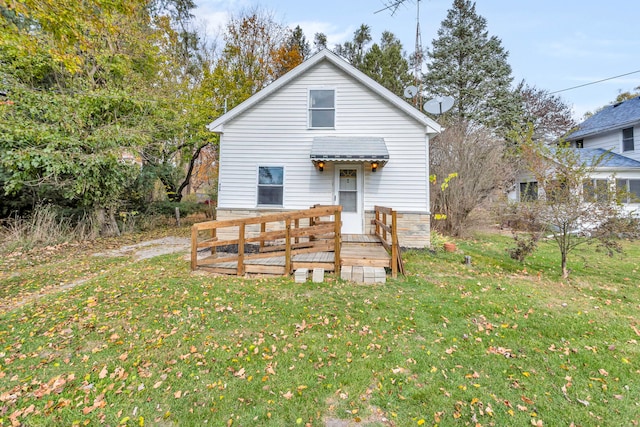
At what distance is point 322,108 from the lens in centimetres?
866

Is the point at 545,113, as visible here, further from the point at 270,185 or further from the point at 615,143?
the point at 270,185

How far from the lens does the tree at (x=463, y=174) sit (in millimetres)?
10430

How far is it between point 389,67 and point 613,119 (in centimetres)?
1360

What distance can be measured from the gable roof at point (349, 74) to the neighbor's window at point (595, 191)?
3.76 meters

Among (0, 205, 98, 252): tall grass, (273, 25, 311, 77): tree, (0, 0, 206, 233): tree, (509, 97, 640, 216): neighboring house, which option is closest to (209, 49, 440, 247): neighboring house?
(0, 0, 206, 233): tree

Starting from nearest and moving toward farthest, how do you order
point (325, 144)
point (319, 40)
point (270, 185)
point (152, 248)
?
point (325, 144)
point (152, 248)
point (270, 185)
point (319, 40)

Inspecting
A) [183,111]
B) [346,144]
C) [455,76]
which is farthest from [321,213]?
[455,76]

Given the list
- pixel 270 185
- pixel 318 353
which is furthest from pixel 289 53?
pixel 318 353

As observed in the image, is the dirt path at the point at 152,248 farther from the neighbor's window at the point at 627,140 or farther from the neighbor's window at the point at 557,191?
the neighbor's window at the point at 627,140

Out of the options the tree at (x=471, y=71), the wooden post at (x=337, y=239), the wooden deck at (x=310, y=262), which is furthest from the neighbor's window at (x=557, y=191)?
the tree at (x=471, y=71)

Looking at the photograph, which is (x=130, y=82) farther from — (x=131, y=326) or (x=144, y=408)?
(x=144, y=408)

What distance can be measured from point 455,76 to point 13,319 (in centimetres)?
2576

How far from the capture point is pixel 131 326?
12.0 feet

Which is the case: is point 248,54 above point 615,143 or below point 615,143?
above
